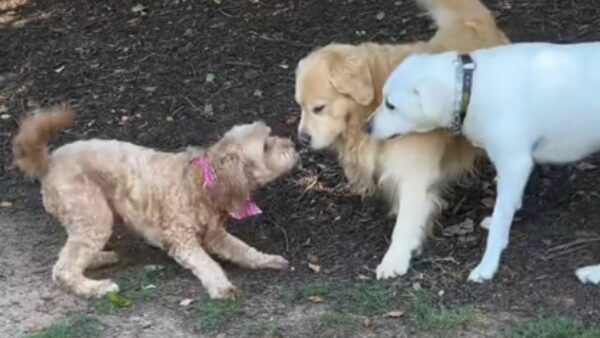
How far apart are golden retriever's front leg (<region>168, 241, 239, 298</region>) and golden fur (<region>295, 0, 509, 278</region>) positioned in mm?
779

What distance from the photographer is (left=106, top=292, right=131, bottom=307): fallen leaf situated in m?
5.64

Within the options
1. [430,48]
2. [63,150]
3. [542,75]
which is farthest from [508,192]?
[63,150]

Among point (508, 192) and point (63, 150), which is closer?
point (508, 192)

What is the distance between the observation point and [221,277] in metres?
5.73

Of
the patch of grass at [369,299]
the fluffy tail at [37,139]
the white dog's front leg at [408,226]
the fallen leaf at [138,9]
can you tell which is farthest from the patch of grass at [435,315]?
the fallen leaf at [138,9]

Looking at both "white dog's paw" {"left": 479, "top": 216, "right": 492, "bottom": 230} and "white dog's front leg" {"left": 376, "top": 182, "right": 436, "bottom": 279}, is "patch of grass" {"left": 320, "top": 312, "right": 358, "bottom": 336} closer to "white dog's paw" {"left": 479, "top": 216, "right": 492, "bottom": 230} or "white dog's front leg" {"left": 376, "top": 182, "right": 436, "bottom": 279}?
"white dog's front leg" {"left": 376, "top": 182, "right": 436, "bottom": 279}

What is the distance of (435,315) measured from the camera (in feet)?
17.1

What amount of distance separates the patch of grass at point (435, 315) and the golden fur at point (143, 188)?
966mm

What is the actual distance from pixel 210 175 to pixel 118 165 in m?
0.50

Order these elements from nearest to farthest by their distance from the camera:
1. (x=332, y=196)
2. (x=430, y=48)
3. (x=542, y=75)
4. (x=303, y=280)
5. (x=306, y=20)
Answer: (x=542, y=75)
(x=303, y=280)
(x=430, y=48)
(x=332, y=196)
(x=306, y=20)

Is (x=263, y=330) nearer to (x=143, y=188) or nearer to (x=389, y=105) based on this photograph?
(x=143, y=188)

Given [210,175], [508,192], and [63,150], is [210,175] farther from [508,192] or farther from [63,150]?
[508,192]

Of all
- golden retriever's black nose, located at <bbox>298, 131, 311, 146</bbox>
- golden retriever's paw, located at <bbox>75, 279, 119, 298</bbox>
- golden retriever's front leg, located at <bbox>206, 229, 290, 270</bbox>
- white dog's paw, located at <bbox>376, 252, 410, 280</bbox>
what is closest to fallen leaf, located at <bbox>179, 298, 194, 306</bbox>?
golden retriever's paw, located at <bbox>75, 279, 119, 298</bbox>

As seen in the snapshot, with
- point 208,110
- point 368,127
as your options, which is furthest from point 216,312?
point 208,110
